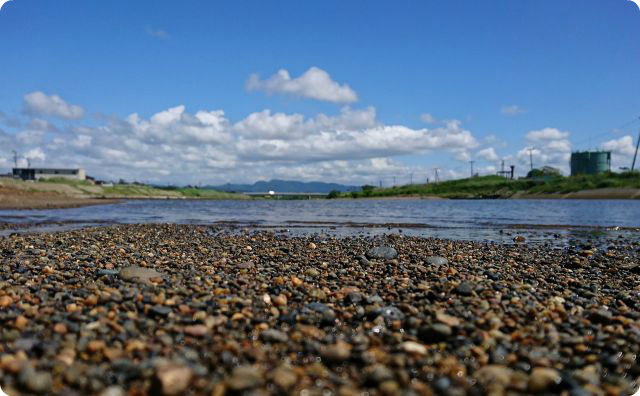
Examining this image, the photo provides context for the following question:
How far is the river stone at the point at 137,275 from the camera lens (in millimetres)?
7766

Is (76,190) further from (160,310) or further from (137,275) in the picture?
(160,310)

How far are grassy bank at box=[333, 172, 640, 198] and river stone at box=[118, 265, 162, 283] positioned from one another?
356 feet

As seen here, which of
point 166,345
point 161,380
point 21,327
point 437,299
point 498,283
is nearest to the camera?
point 161,380

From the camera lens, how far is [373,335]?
16.8ft

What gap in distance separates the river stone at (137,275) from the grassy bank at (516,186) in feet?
356

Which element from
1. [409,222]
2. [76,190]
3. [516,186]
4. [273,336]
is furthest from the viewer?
[516,186]

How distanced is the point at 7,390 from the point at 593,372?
5591 millimetres

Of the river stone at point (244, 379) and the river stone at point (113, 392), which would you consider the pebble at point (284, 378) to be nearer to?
the river stone at point (244, 379)

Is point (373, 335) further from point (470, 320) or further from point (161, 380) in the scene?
point (161, 380)

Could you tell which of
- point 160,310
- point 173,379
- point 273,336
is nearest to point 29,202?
point 160,310

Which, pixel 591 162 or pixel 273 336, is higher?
pixel 591 162

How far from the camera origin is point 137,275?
7.95 meters

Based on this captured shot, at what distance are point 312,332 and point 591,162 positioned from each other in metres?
167

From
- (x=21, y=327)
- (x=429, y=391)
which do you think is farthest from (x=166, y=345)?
(x=429, y=391)
